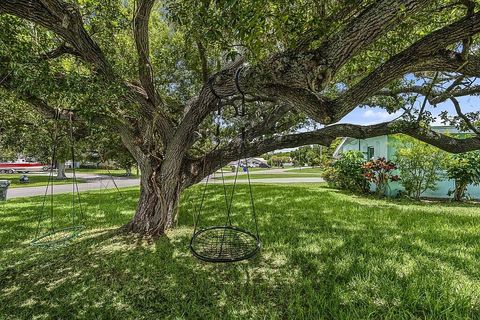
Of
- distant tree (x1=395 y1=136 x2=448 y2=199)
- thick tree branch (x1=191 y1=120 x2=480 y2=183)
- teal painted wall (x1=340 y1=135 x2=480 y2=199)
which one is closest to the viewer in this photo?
thick tree branch (x1=191 y1=120 x2=480 y2=183)

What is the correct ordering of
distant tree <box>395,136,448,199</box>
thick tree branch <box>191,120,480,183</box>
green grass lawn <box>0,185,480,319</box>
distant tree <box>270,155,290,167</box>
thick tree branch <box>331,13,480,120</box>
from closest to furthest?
thick tree branch <box>331,13,480,120</box> → green grass lawn <box>0,185,480,319</box> → thick tree branch <box>191,120,480,183</box> → distant tree <box>395,136,448,199</box> → distant tree <box>270,155,290,167</box>

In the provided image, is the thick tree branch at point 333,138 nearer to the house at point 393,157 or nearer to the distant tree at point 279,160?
the house at point 393,157

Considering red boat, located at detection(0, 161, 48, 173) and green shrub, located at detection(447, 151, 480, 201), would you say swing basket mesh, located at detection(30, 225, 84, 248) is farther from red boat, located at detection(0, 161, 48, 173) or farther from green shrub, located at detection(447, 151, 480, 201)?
red boat, located at detection(0, 161, 48, 173)

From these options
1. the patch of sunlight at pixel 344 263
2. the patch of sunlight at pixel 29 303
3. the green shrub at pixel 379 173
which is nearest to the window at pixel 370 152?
the green shrub at pixel 379 173

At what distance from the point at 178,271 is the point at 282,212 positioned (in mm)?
3887

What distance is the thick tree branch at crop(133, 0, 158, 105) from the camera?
3.38 meters

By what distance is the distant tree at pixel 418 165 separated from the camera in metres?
8.89

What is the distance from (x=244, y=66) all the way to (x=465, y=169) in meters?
9.19

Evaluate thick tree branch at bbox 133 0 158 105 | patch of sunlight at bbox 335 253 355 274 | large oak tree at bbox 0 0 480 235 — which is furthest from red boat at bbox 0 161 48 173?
patch of sunlight at bbox 335 253 355 274

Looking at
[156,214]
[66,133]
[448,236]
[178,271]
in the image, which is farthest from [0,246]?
[448,236]

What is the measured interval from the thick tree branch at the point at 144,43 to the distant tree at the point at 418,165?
8561mm

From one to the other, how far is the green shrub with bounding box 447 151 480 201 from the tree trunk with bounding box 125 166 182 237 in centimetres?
892

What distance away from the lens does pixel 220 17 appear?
2.49 metres

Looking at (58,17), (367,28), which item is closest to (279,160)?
(58,17)
